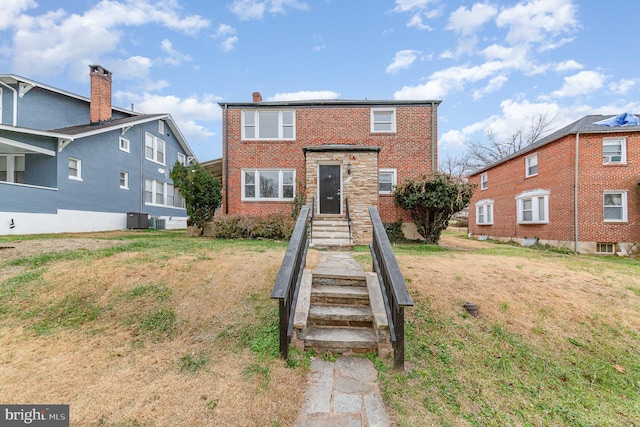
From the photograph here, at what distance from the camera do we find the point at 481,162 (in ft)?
107

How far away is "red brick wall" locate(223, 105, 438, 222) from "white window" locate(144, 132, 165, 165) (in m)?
8.06

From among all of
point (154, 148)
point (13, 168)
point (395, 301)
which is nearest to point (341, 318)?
point (395, 301)

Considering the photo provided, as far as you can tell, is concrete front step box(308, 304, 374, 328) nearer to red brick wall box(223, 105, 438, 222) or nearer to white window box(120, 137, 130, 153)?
red brick wall box(223, 105, 438, 222)

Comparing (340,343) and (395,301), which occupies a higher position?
(395,301)

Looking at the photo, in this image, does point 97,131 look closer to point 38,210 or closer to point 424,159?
point 38,210

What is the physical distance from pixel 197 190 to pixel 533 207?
1663 cm

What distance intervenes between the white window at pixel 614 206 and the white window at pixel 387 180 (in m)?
9.03

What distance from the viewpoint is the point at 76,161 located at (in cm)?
1346

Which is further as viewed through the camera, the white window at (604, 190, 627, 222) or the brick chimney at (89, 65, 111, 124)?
the brick chimney at (89, 65, 111, 124)

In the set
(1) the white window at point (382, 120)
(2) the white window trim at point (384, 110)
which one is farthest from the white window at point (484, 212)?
(1) the white window at point (382, 120)

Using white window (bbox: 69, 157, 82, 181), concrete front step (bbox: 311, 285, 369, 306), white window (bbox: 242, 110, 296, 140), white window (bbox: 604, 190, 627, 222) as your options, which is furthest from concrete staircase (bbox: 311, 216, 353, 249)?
white window (bbox: 69, 157, 82, 181)

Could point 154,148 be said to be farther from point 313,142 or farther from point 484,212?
point 484,212

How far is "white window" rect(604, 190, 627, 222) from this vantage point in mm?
12188

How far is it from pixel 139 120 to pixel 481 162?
110ft
